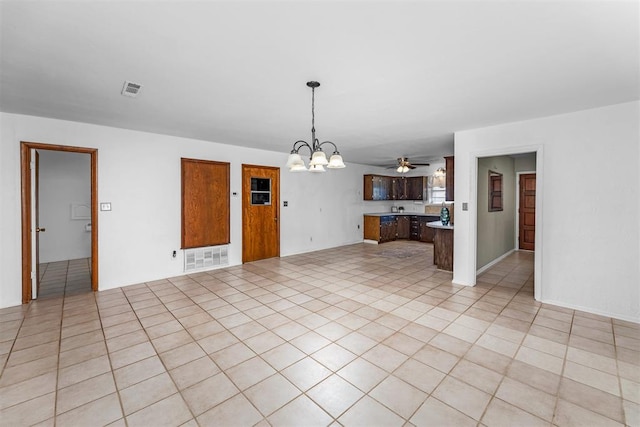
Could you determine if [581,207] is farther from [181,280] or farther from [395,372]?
[181,280]

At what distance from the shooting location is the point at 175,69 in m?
2.37

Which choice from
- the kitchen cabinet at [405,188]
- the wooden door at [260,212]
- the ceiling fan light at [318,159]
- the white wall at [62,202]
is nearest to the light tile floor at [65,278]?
the white wall at [62,202]

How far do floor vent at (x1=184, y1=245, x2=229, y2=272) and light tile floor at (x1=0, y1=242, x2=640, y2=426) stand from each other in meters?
1.07

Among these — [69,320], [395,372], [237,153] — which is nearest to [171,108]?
[237,153]

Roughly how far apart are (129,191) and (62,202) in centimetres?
304

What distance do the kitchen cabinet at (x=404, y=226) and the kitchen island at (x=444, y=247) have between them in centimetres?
353

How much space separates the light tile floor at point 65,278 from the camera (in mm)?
4160

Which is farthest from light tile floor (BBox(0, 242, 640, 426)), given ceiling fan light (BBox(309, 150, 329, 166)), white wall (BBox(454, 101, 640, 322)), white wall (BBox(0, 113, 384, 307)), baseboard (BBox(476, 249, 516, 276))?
ceiling fan light (BBox(309, 150, 329, 166))

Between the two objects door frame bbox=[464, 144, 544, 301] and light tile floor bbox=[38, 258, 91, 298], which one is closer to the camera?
door frame bbox=[464, 144, 544, 301]

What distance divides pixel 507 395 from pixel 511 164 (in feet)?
20.2

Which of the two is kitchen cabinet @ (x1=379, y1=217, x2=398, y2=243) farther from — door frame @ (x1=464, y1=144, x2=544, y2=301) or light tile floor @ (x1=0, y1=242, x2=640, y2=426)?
light tile floor @ (x1=0, y1=242, x2=640, y2=426)

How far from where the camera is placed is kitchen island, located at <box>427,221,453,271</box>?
5230mm

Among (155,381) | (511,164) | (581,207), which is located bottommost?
(155,381)

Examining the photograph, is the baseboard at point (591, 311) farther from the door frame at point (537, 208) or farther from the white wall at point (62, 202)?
the white wall at point (62, 202)
